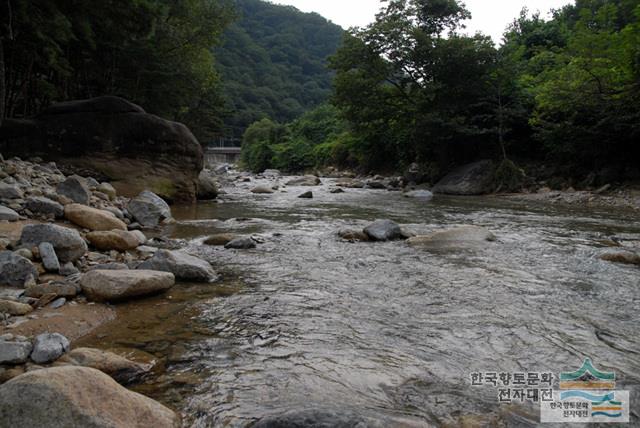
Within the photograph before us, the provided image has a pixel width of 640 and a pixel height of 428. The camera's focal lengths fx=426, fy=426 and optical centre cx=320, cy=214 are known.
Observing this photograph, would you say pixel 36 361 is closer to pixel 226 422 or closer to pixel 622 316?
pixel 226 422

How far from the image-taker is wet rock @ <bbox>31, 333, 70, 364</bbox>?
109 inches

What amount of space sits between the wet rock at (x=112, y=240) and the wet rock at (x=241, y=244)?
1.40 metres

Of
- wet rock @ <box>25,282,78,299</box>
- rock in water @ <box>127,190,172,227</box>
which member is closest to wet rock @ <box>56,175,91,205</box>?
rock in water @ <box>127,190,172,227</box>

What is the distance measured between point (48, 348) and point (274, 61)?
106 metres

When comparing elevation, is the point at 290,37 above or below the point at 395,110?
above

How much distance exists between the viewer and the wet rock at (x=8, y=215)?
5.87m

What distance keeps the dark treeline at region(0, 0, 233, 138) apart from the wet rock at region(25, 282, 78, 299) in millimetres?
5621

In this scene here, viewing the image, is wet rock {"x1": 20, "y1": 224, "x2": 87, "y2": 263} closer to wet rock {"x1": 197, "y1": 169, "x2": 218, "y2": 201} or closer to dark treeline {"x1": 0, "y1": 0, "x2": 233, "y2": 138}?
dark treeline {"x1": 0, "y1": 0, "x2": 233, "y2": 138}

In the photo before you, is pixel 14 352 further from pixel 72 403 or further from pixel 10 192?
pixel 10 192

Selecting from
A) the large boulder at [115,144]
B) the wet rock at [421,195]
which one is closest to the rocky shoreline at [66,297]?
the large boulder at [115,144]

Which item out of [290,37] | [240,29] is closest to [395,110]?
[240,29]

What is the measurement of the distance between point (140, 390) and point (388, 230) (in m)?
5.73

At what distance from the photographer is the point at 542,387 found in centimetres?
266

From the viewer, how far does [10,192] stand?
6.94m
